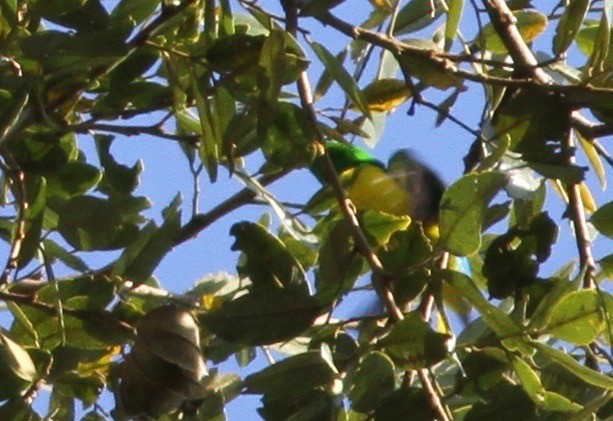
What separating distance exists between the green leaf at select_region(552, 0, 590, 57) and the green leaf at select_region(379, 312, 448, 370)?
0.88ft

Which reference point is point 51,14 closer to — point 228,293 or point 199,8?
point 199,8

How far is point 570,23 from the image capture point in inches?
39.4

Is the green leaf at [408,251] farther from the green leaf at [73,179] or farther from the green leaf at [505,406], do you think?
the green leaf at [73,179]

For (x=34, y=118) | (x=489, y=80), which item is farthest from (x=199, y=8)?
(x=489, y=80)

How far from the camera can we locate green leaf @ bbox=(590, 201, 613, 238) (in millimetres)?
964

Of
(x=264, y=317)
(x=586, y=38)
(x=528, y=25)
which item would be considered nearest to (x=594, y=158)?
(x=586, y=38)

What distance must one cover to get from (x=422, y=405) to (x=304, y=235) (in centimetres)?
17

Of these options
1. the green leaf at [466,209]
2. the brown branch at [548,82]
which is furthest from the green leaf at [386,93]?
the green leaf at [466,209]

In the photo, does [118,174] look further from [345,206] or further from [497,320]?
[497,320]

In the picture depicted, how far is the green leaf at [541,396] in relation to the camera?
0.84m

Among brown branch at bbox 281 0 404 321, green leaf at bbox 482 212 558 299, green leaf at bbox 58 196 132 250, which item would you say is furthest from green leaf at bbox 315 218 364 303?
green leaf at bbox 58 196 132 250

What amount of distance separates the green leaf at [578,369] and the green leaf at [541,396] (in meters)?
0.02

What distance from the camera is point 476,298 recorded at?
0.86m

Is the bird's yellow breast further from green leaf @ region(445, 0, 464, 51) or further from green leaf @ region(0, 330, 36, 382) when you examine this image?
green leaf @ region(0, 330, 36, 382)
